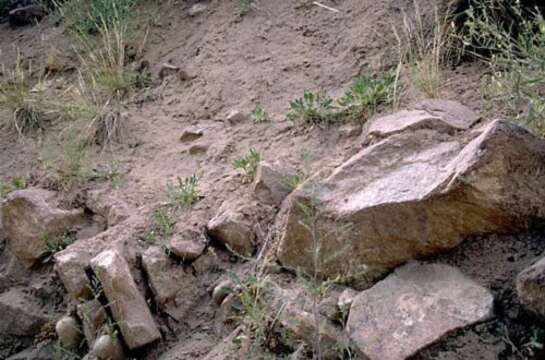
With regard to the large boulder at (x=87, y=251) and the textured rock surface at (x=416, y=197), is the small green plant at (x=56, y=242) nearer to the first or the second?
the large boulder at (x=87, y=251)

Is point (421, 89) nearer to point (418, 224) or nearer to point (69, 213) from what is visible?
point (418, 224)

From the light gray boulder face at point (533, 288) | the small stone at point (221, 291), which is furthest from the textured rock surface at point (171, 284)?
the light gray boulder face at point (533, 288)

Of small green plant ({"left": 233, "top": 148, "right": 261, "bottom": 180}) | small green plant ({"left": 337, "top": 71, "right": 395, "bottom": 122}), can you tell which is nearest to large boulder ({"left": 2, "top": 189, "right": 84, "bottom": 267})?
small green plant ({"left": 233, "top": 148, "right": 261, "bottom": 180})

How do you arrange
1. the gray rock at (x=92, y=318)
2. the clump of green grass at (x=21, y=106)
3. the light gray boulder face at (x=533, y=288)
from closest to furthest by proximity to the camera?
the light gray boulder face at (x=533, y=288) → the gray rock at (x=92, y=318) → the clump of green grass at (x=21, y=106)

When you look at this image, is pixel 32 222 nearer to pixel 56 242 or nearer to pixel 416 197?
pixel 56 242

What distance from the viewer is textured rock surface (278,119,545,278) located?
90.0 inches

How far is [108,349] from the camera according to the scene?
2.76 m

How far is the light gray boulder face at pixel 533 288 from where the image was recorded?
1977 mm

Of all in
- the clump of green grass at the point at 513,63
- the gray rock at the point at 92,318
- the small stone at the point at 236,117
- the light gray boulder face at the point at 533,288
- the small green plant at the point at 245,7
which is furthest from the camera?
the small green plant at the point at 245,7

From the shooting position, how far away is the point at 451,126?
2.82m

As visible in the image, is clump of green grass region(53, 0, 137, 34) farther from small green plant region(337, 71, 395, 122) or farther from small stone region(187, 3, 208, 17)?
small green plant region(337, 71, 395, 122)

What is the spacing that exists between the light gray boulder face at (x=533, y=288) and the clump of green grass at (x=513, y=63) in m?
0.75

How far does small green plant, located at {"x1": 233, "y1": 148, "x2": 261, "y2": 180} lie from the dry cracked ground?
0.01 m

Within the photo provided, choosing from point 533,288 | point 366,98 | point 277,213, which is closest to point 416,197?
point 533,288
